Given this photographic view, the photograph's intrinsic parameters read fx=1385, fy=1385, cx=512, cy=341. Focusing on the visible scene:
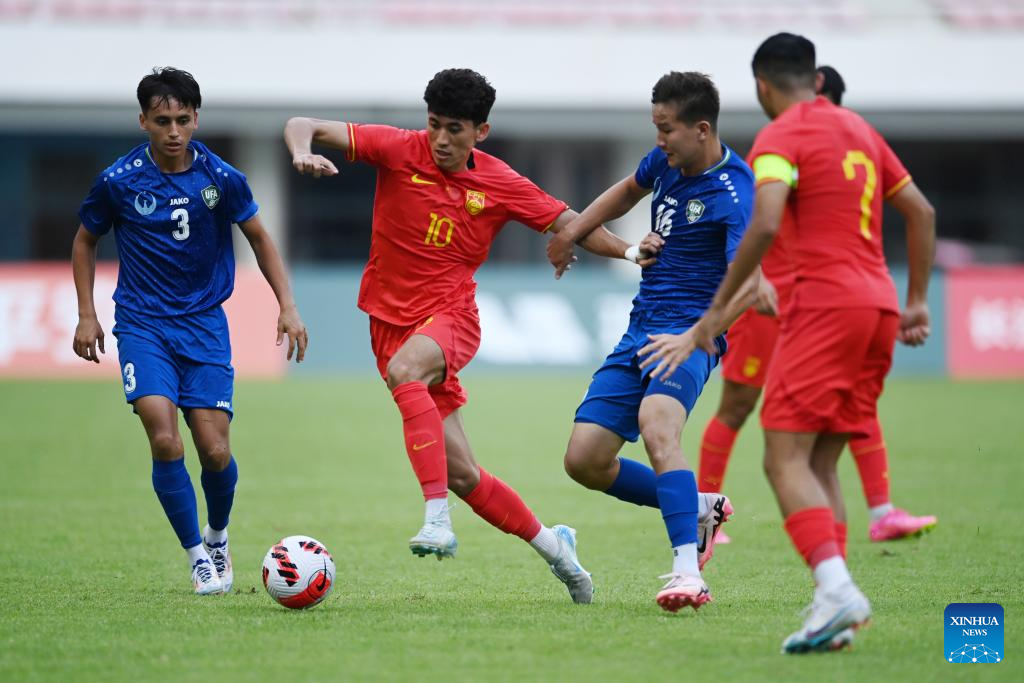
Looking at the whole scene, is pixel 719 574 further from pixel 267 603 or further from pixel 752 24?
pixel 752 24

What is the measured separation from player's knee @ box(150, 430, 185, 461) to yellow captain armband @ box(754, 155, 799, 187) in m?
3.15

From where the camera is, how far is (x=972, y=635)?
5211mm

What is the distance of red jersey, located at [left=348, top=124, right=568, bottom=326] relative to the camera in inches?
260

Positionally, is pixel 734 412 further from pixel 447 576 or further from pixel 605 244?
pixel 447 576

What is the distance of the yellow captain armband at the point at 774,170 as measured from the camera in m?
5.03

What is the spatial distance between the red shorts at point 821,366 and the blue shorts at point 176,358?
9.60ft

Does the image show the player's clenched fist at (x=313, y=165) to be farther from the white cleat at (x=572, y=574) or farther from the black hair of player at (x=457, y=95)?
the white cleat at (x=572, y=574)

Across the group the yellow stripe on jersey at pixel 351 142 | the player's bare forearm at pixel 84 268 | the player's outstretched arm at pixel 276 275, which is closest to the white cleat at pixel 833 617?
the player's outstretched arm at pixel 276 275

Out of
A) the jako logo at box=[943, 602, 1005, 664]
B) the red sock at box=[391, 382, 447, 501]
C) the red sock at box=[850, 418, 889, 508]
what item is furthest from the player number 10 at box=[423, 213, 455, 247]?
the red sock at box=[850, 418, 889, 508]

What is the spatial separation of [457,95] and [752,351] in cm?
269

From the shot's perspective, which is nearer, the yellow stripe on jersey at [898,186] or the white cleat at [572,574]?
the yellow stripe on jersey at [898,186]

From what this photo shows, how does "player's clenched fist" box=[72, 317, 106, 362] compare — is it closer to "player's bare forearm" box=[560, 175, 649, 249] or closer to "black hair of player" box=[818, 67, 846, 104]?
"player's bare forearm" box=[560, 175, 649, 249]

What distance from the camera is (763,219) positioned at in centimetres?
497

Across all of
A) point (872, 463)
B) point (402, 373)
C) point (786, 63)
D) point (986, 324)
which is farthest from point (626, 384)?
point (986, 324)
